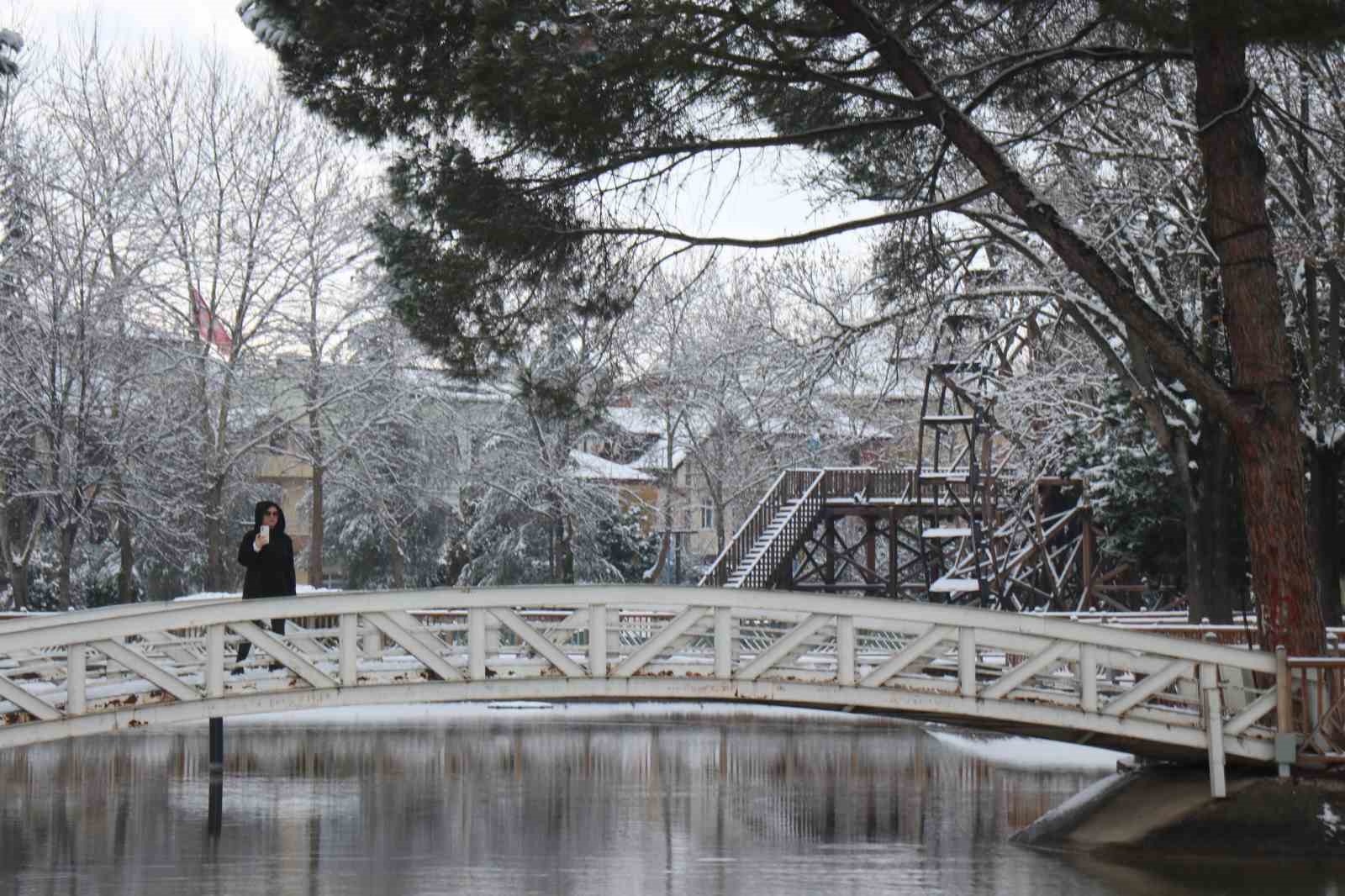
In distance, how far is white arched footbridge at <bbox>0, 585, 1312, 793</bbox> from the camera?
1371cm

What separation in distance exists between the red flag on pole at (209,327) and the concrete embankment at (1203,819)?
26.6 m

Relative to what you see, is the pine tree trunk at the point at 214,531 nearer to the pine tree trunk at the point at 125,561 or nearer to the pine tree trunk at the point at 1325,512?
the pine tree trunk at the point at 125,561

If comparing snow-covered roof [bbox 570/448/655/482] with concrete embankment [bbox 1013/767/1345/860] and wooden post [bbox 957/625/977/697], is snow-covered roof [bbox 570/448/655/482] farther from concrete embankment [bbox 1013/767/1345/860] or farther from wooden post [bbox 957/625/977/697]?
wooden post [bbox 957/625/977/697]

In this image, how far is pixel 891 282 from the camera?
64.6ft

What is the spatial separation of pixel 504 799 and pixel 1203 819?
23.7 feet

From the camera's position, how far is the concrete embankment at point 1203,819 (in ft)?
47.6

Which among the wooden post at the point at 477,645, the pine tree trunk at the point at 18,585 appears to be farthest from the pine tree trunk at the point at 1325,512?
the pine tree trunk at the point at 18,585

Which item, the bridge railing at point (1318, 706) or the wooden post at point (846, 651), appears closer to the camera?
the wooden post at point (846, 651)

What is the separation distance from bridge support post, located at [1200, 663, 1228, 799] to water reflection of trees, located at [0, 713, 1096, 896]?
→ 2149mm

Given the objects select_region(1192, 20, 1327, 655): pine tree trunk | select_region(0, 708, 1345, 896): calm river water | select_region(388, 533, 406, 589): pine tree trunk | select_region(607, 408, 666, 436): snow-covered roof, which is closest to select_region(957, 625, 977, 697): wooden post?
select_region(0, 708, 1345, 896): calm river water

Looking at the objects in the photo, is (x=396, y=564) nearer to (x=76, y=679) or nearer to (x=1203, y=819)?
(x=76, y=679)

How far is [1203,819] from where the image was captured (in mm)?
14922

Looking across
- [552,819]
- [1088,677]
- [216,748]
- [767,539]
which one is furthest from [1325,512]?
[767,539]

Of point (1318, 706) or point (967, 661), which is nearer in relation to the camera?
point (967, 661)
